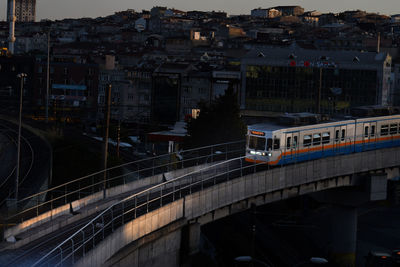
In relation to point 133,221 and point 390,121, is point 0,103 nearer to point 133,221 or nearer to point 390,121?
point 390,121

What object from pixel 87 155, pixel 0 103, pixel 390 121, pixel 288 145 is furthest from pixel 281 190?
pixel 0 103

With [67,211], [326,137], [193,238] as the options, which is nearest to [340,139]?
[326,137]

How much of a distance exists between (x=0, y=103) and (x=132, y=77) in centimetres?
1744

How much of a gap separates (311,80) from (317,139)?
63279 mm

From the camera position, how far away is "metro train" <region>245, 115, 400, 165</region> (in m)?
34.8

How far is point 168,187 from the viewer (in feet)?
108

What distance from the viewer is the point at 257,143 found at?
3519cm

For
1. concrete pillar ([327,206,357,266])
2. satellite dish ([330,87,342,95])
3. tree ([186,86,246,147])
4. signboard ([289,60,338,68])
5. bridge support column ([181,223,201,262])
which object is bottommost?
concrete pillar ([327,206,357,266])

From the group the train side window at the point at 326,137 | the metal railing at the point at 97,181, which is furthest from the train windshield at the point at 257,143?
the train side window at the point at 326,137

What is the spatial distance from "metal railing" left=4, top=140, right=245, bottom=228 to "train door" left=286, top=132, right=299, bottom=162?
2.42 metres

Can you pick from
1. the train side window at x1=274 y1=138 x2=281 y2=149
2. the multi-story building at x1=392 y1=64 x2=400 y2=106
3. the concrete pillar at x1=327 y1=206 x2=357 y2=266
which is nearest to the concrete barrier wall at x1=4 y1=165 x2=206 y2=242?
the train side window at x1=274 y1=138 x2=281 y2=149

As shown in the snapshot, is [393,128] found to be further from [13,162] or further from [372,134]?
[13,162]

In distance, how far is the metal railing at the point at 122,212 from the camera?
73.0 feet

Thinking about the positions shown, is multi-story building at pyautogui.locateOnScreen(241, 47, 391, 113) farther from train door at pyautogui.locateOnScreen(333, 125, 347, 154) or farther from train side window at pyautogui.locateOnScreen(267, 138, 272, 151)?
train side window at pyautogui.locateOnScreen(267, 138, 272, 151)
